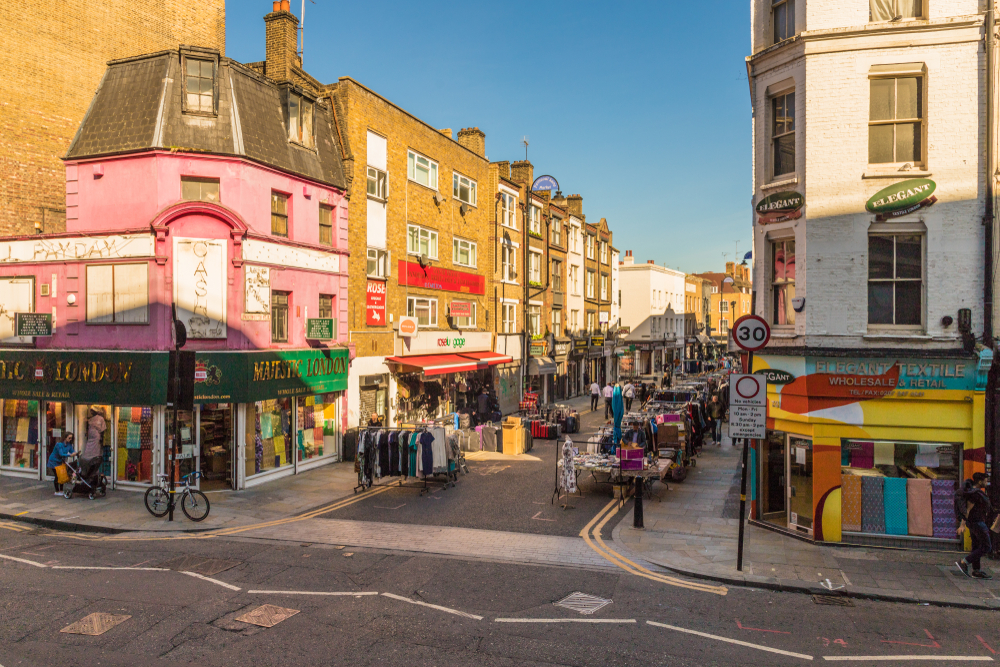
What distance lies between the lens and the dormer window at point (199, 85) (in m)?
18.5

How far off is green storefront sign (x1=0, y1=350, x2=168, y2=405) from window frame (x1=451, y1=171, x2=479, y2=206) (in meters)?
17.5

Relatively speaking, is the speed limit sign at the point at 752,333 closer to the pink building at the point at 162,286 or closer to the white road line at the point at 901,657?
the white road line at the point at 901,657

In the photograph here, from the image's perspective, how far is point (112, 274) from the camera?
18031 mm

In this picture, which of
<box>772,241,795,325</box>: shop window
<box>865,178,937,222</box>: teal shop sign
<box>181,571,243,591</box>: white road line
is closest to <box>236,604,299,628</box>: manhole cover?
<box>181,571,243,591</box>: white road line

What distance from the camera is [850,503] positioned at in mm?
13109

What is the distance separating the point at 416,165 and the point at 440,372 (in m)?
9.06

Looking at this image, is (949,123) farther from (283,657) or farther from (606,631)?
(283,657)

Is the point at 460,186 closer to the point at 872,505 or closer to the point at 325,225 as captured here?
the point at 325,225

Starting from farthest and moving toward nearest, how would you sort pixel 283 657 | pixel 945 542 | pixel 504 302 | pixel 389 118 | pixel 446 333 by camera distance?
pixel 504 302 < pixel 446 333 < pixel 389 118 < pixel 945 542 < pixel 283 657

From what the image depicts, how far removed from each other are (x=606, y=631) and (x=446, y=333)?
2231 cm

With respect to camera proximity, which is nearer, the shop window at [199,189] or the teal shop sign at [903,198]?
the teal shop sign at [903,198]

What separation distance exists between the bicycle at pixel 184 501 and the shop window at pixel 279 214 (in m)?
7.69

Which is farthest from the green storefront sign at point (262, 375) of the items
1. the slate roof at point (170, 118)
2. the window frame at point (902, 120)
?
the window frame at point (902, 120)

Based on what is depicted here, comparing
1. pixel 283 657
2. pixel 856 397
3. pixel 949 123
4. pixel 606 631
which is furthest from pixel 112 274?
pixel 949 123
